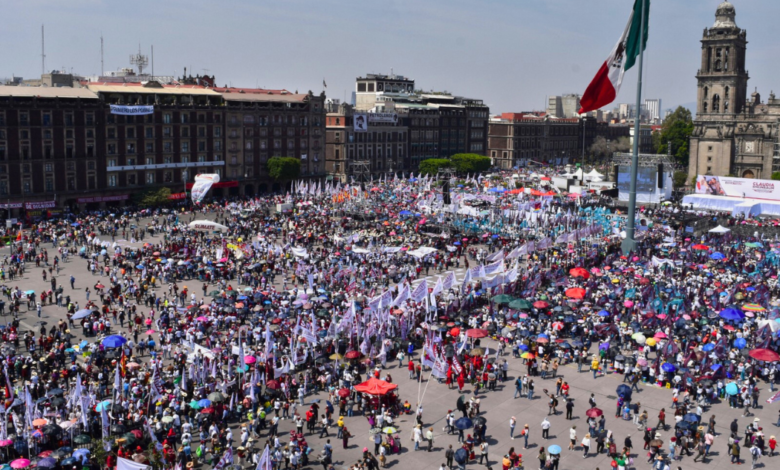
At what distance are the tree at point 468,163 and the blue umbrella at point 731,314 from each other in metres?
96.0

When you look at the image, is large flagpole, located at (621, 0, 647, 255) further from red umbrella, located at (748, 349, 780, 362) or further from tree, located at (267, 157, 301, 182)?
tree, located at (267, 157, 301, 182)

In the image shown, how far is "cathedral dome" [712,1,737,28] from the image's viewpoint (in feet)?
371

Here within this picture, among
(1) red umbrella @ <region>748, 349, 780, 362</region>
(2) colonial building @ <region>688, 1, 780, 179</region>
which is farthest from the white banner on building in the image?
(2) colonial building @ <region>688, 1, 780, 179</region>

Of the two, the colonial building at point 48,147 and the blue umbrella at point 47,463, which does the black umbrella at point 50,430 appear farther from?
the colonial building at point 48,147

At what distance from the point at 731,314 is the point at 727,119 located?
280ft

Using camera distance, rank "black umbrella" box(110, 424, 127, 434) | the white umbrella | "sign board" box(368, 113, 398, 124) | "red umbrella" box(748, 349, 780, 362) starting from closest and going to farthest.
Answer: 1. "black umbrella" box(110, 424, 127, 434)
2. "red umbrella" box(748, 349, 780, 362)
3. the white umbrella
4. "sign board" box(368, 113, 398, 124)

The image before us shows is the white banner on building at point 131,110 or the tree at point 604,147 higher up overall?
the white banner on building at point 131,110

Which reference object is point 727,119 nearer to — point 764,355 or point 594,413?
point 764,355

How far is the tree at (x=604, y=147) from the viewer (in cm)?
18450

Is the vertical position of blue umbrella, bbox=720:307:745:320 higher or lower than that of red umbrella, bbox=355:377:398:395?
higher

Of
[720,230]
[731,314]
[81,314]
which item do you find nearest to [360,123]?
[720,230]

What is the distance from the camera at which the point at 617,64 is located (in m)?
44.5

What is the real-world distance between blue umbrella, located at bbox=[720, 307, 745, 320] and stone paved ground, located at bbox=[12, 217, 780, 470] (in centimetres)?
694

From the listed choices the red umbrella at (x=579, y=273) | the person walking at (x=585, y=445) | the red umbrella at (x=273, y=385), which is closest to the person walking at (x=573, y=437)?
the person walking at (x=585, y=445)
